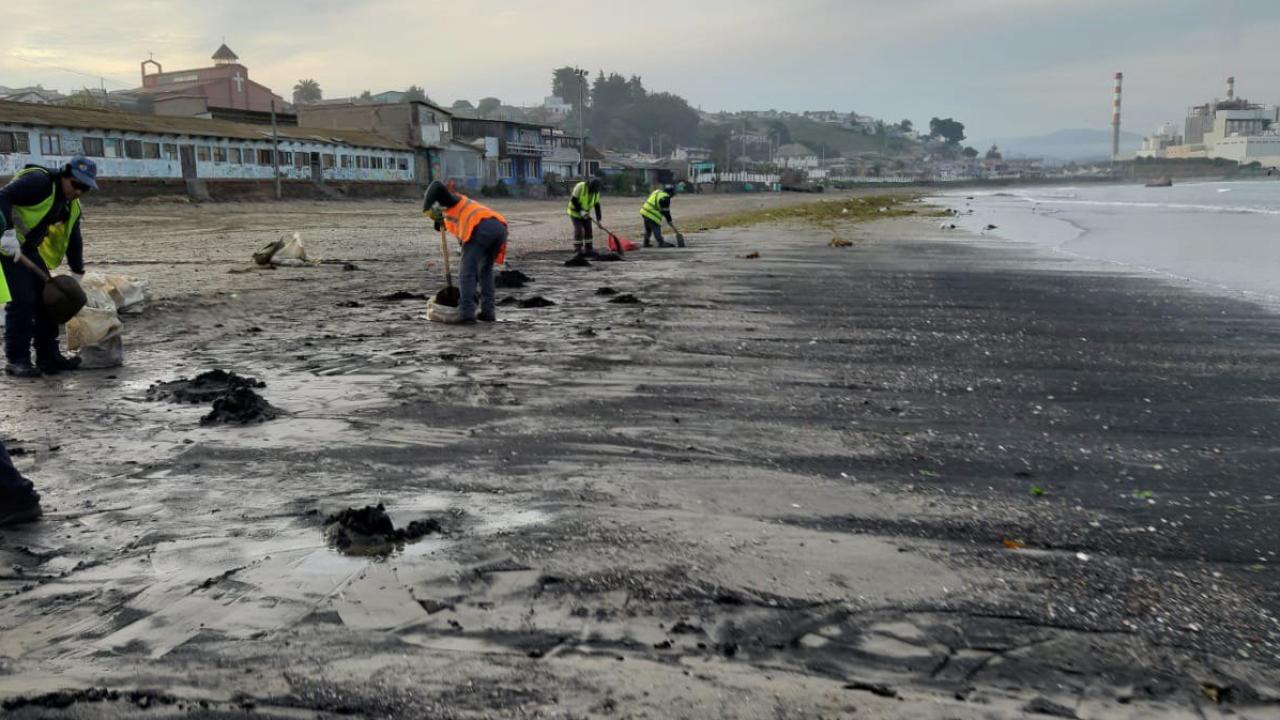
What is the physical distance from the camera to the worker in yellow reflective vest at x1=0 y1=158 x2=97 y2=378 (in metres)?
6.85

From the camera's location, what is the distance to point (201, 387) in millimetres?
6547

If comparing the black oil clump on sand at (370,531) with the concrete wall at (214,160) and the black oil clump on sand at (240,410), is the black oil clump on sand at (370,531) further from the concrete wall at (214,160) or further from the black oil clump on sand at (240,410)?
the concrete wall at (214,160)

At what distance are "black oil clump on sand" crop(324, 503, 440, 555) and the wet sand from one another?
0.10 metres

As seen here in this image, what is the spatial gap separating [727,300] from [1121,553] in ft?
27.0

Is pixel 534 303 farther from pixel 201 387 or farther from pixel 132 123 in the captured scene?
pixel 132 123

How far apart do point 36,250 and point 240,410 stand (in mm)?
2848

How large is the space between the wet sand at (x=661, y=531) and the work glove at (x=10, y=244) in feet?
3.25

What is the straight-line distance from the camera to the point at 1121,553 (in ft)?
12.1

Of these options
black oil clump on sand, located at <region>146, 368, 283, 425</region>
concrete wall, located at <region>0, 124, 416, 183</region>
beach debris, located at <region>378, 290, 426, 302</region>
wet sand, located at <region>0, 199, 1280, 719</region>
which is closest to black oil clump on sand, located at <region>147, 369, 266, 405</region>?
black oil clump on sand, located at <region>146, 368, 283, 425</region>

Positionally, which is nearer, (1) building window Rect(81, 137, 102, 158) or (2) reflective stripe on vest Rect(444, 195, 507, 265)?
(2) reflective stripe on vest Rect(444, 195, 507, 265)

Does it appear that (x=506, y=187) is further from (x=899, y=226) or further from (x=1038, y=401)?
(x=1038, y=401)

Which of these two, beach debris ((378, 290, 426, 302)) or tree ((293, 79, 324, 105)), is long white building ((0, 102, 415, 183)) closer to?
beach debris ((378, 290, 426, 302))

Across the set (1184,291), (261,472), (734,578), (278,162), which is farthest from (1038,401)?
(278,162)

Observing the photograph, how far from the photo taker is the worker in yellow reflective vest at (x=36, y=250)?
22.5 ft
